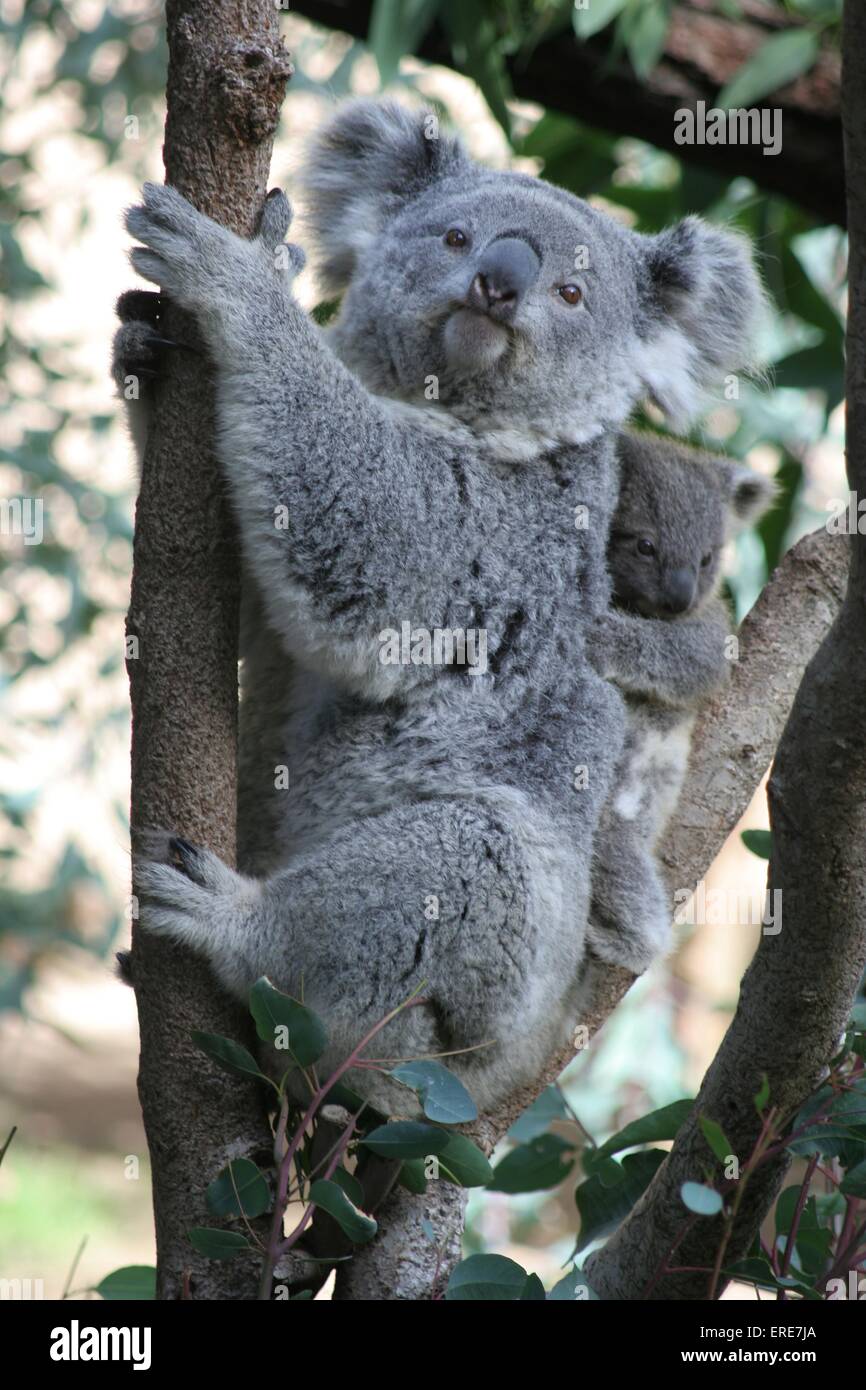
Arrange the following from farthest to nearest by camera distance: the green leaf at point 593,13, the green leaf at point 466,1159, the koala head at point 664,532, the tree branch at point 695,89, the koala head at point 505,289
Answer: the tree branch at point 695,89, the green leaf at point 593,13, the koala head at point 664,532, the koala head at point 505,289, the green leaf at point 466,1159

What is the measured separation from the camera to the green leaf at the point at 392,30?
3.45 meters

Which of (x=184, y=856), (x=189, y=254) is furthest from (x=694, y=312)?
(x=184, y=856)

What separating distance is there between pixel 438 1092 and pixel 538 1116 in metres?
0.74

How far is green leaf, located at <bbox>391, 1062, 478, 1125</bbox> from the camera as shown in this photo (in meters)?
1.93

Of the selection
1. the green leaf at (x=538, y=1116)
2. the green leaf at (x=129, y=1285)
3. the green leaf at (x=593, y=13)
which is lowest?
the green leaf at (x=129, y=1285)

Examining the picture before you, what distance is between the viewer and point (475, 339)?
2508 mm

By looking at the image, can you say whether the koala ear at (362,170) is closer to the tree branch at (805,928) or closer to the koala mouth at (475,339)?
the koala mouth at (475,339)

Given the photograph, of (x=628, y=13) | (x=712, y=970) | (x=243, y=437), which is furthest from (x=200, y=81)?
(x=712, y=970)

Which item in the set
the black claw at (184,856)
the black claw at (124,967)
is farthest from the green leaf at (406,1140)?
the black claw at (124,967)

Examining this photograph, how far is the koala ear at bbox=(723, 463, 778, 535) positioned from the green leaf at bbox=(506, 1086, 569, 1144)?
4.62 feet

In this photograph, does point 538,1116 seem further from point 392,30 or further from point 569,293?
point 392,30

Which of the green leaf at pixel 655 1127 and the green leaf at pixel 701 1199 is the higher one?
the green leaf at pixel 655 1127

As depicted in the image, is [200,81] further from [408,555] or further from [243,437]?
[408,555]

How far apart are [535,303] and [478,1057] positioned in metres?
1.29
